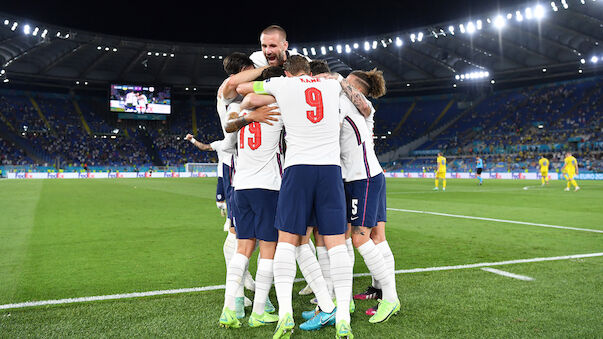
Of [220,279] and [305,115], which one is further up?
[305,115]

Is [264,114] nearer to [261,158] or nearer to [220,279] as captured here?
[261,158]

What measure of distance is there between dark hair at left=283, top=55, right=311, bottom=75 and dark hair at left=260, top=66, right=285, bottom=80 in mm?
99

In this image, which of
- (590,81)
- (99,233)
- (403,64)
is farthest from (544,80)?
(99,233)

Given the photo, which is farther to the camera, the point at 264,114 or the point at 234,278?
the point at 234,278

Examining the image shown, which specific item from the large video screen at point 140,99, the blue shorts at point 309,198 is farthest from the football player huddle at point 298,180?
the large video screen at point 140,99

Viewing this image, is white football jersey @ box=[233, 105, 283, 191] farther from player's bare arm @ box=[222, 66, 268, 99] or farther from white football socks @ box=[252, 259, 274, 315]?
white football socks @ box=[252, 259, 274, 315]

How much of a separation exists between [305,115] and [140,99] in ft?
165

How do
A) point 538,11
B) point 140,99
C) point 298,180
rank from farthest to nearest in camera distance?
point 140,99 < point 538,11 < point 298,180

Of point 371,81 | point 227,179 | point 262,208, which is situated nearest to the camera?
point 262,208

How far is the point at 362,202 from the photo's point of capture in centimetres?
364

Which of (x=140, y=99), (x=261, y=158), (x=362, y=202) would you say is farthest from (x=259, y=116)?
(x=140, y=99)

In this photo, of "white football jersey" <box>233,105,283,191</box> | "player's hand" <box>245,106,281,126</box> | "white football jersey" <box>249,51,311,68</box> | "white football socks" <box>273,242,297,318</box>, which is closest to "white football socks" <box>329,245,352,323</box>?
"white football socks" <box>273,242,297,318</box>

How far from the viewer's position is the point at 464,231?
323 inches

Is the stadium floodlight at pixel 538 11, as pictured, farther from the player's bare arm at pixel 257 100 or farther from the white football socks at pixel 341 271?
the white football socks at pixel 341 271
